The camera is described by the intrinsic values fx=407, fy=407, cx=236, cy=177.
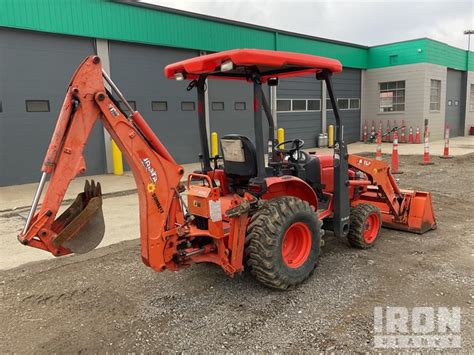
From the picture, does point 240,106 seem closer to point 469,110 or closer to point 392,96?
point 392,96

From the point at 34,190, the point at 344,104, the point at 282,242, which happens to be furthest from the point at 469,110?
the point at 282,242

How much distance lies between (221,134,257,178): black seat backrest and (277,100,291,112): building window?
13.2 meters

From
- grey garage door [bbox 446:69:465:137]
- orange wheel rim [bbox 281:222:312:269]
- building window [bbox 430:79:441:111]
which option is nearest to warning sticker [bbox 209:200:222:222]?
orange wheel rim [bbox 281:222:312:269]

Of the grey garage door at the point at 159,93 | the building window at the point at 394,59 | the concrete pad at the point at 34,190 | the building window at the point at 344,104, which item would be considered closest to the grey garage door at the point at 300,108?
the building window at the point at 344,104

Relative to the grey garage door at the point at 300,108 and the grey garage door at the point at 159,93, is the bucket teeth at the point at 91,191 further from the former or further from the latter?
the grey garage door at the point at 300,108

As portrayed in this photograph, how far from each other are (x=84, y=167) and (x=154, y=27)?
33.0 feet

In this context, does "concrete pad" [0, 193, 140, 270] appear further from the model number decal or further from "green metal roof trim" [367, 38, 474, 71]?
"green metal roof trim" [367, 38, 474, 71]

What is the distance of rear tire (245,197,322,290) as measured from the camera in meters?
3.66

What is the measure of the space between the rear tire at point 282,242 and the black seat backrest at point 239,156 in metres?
0.42

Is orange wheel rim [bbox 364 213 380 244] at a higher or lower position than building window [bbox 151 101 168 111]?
lower

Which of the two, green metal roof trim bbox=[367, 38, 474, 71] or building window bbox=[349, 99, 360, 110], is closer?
green metal roof trim bbox=[367, 38, 474, 71]

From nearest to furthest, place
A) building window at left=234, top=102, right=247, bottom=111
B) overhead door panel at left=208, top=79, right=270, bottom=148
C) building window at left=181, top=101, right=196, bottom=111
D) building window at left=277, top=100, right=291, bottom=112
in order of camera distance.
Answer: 1. building window at left=181, top=101, right=196, bottom=111
2. overhead door panel at left=208, top=79, right=270, bottom=148
3. building window at left=234, top=102, right=247, bottom=111
4. building window at left=277, top=100, right=291, bottom=112

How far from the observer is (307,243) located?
4.11 meters

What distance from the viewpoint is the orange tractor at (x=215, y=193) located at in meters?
3.03
